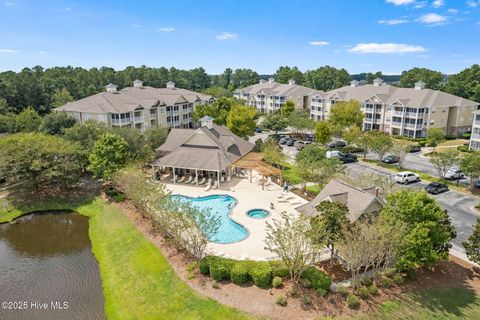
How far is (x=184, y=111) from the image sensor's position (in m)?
73.8

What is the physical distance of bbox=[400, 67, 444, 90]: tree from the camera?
3514 inches

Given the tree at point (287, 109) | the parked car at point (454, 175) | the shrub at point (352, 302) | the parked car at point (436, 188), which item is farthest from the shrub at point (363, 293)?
the tree at point (287, 109)

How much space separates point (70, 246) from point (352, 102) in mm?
54025

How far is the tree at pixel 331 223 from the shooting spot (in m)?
21.0

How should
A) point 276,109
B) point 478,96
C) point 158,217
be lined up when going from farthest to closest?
1. point 276,109
2. point 478,96
3. point 158,217

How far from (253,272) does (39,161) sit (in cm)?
2709

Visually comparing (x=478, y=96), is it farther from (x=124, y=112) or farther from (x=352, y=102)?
(x=124, y=112)

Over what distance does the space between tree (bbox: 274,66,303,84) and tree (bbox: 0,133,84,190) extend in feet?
313

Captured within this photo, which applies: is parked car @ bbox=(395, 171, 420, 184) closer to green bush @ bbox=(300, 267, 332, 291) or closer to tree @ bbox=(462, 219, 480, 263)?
tree @ bbox=(462, 219, 480, 263)

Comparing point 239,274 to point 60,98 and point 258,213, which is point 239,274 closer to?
point 258,213

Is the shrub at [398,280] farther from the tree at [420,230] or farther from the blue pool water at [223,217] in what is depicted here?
the blue pool water at [223,217]

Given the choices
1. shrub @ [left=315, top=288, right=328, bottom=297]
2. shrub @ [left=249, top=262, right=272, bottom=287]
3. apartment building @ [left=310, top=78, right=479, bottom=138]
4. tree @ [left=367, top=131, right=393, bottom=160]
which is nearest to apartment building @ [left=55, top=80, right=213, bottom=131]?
tree @ [left=367, top=131, right=393, bottom=160]

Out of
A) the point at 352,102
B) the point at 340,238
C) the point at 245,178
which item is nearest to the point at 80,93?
the point at 245,178

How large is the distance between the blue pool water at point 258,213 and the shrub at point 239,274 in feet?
33.9
